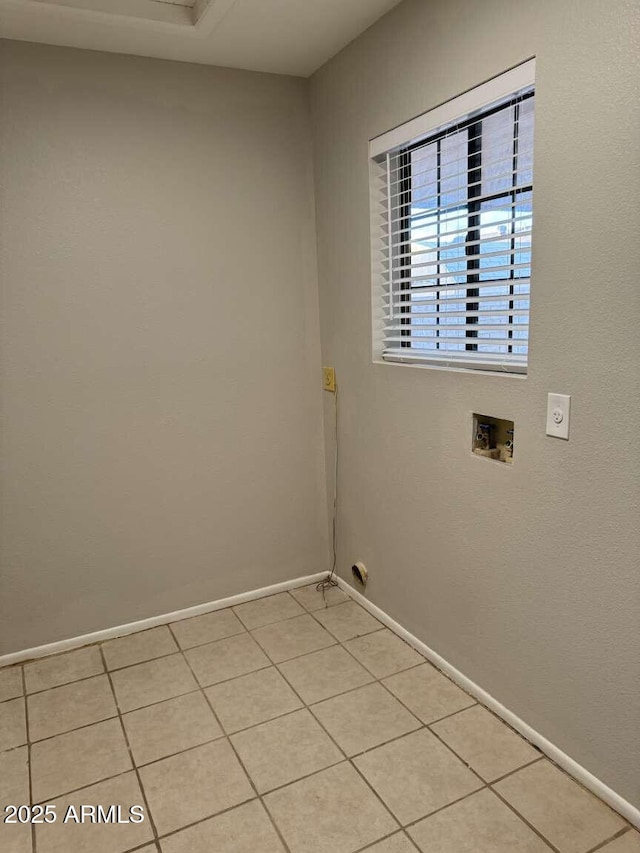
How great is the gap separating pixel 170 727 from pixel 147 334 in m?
1.56

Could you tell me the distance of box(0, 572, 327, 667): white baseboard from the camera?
8.58 feet

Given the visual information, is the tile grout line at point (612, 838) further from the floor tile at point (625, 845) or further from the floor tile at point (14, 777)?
the floor tile at point (14, 777)

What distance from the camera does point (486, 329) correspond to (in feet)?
6.71

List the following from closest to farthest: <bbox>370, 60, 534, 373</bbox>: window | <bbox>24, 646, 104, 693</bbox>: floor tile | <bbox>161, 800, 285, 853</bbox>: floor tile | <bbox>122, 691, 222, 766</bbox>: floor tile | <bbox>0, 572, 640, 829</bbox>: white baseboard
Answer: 1. <bbox>161, 800, 285, 853</bbox>: floor tile
2. <bbox>0, 572, 640, 829</bbox>: white baseboard
3. <bbox>370, 60, 534, 373</bbox>: window
4. <bbox>122, 691, 222, 766</bbox>: floor tile
5. <bbox>24, 646, 104, 693</bbox>: floor tile

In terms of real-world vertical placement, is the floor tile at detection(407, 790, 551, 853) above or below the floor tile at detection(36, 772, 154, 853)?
above

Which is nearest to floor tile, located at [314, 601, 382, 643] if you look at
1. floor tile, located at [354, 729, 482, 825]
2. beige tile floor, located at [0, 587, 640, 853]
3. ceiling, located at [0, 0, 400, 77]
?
beige tile floor, located at [0, 587, 640, 853]

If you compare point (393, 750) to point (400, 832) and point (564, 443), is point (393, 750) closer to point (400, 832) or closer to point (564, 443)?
point (400, 832)

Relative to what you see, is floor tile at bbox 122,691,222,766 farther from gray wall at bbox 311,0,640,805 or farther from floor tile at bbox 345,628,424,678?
gray wall at bbox 311,0,640,805

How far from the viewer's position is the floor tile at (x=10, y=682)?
239 cm

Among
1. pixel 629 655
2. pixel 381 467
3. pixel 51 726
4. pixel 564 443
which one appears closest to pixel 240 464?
pixel 381 467

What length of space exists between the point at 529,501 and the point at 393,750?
3.06 feet

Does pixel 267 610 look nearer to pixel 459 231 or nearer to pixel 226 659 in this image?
pixel 226 659

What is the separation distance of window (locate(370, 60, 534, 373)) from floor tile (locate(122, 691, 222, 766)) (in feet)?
5.11

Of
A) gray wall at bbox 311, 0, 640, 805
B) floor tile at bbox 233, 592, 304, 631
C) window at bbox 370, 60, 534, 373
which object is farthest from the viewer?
floor tile at bbox 233, 592, 304, 631
